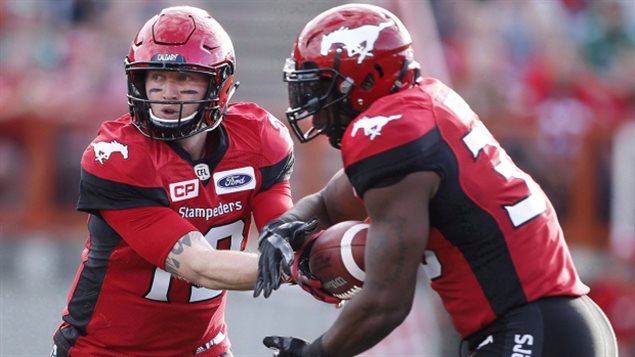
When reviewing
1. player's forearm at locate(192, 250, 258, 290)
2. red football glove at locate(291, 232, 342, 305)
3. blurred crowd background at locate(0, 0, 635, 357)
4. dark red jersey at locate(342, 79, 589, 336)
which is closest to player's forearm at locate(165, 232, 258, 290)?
player's forearm at locate(192, 250, 258, 290)

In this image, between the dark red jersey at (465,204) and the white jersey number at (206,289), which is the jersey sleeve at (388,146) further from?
the white jersey number at (206,289)

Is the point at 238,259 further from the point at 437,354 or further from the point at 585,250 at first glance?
the point at 585,250

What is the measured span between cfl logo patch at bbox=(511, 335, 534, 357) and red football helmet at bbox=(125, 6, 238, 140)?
4.40ft

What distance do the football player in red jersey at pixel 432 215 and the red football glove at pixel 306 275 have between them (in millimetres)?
266

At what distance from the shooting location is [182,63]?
416 centimetres

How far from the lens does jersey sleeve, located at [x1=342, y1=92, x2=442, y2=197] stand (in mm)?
3418

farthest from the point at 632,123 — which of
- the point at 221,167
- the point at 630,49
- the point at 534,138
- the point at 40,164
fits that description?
the point at 221,167

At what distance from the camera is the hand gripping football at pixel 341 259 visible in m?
3.74

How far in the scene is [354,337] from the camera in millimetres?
3545

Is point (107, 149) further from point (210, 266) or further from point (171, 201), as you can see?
point (210, 266)

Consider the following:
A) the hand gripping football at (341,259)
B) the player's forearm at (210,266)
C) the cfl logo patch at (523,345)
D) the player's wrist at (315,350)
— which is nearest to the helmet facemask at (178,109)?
the player's forearm at (210,266)

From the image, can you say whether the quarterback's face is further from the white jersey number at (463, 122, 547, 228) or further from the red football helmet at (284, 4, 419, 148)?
the white jersey number at (463, 122, 547, 228)

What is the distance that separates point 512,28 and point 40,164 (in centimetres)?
393

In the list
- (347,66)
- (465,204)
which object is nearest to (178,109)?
(347,66)
